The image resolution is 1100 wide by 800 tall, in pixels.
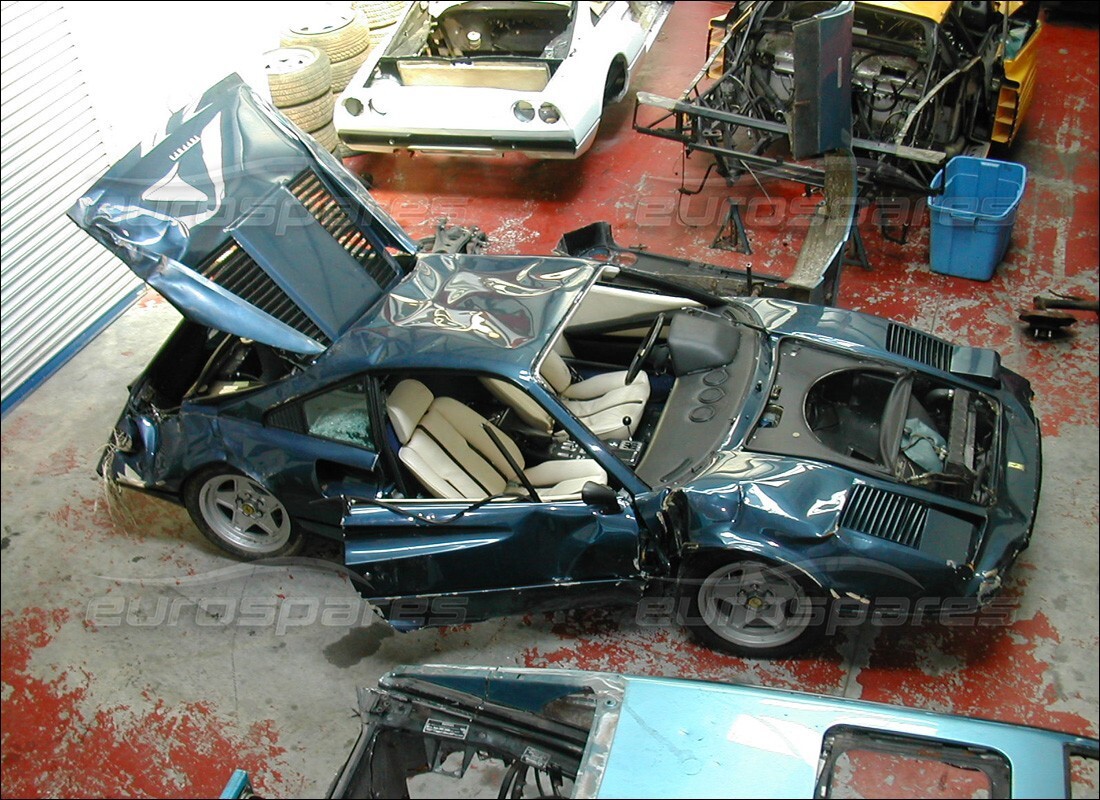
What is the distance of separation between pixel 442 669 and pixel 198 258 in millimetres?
2107

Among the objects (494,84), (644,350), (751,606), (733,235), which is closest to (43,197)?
(494,84)

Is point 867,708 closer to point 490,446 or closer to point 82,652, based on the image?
point 490,446

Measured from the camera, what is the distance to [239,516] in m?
5.01

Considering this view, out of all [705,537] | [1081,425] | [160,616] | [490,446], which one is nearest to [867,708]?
[705,537]

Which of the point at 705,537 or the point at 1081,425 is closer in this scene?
the point at 705,537

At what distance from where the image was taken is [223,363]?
5.03 metres

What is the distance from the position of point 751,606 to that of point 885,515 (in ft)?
2.19

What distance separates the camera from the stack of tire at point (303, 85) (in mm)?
7656

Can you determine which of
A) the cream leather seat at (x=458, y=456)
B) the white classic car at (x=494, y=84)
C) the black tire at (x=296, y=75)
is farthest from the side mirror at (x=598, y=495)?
the black tire at (x=296, y=75)

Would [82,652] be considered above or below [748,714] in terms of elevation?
below

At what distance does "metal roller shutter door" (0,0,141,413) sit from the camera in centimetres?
600

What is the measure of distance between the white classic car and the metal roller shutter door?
1779 millimetres

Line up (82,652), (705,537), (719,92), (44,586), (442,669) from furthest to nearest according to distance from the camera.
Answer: (719,92)
(44,586)
(82,652)
(705,537)
(442,669)

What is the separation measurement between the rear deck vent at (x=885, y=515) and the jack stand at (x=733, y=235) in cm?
302
